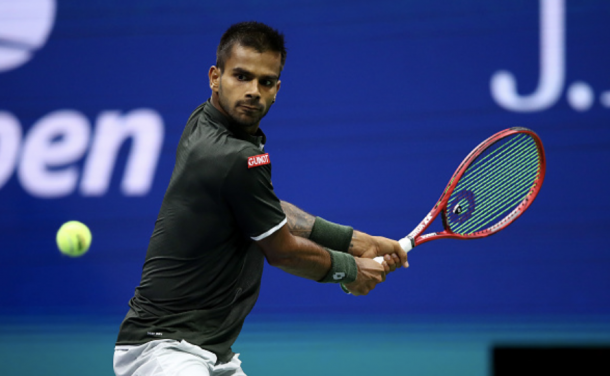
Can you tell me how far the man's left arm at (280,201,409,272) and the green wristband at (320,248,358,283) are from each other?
0.30 m

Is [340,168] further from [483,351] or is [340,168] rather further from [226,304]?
[226,304]

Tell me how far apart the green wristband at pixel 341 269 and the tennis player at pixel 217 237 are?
0.07 metres

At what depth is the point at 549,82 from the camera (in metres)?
4.57

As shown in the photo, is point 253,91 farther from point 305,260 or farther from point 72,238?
point 72,238

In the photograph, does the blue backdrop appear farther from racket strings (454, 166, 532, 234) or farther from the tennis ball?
the tennis ball

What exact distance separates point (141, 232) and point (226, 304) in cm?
246

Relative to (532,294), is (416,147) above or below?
above

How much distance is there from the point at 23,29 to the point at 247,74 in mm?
3117

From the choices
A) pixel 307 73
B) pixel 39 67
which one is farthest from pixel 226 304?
pixel 39 67

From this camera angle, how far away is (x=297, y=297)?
Result: 4707 millimetres

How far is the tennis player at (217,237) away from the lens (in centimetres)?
239

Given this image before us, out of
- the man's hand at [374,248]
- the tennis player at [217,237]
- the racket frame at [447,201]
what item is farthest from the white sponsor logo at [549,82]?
the tennis player at [217,237]

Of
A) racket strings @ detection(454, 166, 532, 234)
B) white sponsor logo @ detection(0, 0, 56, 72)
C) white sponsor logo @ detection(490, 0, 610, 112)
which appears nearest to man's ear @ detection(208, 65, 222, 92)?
racket strings @ detection(454, 166, 532, 234)

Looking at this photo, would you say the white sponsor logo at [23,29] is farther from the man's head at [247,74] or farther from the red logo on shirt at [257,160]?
the red logo on shirt at [257,160]
